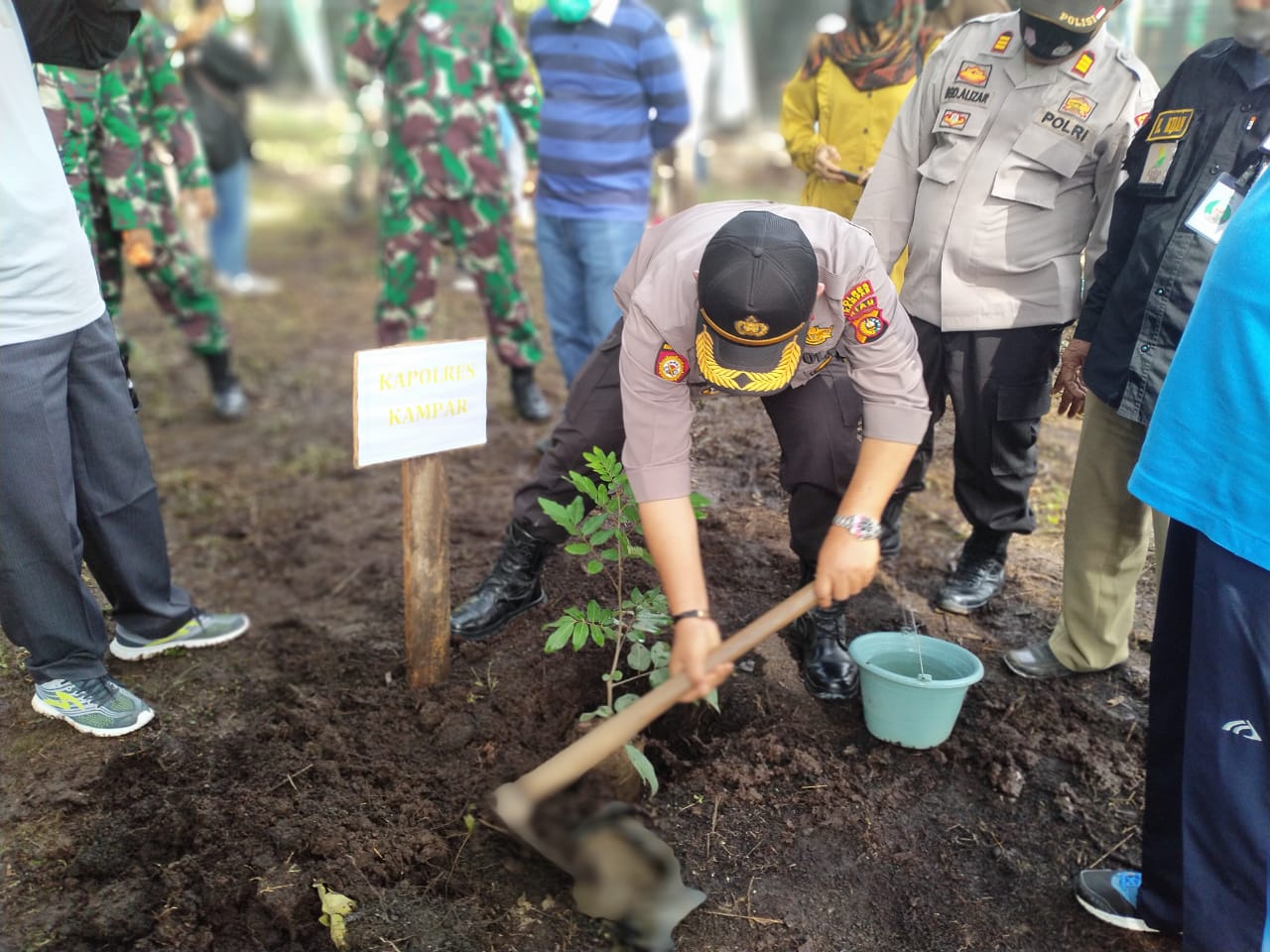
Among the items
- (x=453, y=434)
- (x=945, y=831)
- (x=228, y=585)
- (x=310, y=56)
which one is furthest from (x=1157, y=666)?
(x=310, y=56)

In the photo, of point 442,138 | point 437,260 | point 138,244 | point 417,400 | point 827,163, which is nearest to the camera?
point 417,400

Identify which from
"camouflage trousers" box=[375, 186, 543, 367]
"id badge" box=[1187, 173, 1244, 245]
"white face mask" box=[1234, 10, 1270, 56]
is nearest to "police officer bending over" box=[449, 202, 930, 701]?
"id badge" box=[1187, 173, 1244, 245]

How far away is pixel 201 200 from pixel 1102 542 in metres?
3.97

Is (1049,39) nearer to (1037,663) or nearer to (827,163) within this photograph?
(827,163)

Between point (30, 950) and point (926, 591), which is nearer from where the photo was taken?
point (30, 950)

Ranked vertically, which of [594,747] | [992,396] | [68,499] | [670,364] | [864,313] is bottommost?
[594,747]

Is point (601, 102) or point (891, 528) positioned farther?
point (601, 102)

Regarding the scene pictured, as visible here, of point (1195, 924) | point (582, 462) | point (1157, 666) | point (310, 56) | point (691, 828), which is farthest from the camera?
point (310, 56)

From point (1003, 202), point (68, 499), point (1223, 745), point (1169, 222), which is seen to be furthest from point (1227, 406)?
point (68, 499)

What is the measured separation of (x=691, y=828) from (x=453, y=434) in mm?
1127

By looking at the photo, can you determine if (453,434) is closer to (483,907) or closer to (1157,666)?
(483,907)

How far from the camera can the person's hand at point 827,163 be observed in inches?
130

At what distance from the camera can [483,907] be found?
Answer: 2.06m

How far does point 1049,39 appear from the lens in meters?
2.41
